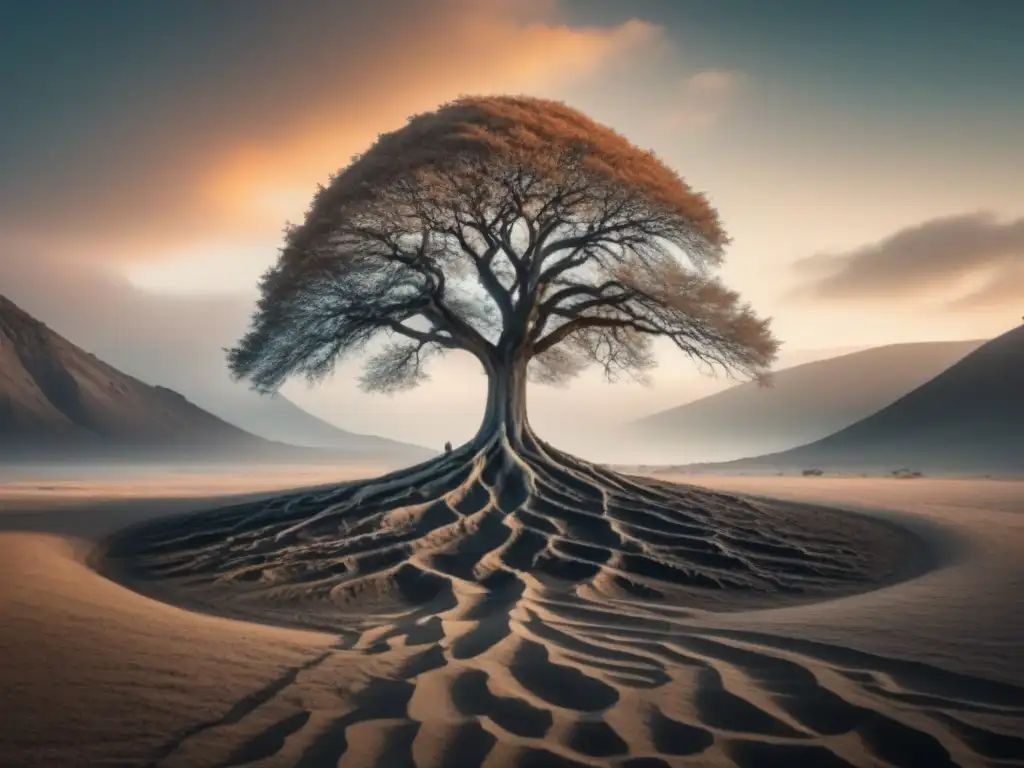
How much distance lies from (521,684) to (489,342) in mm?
9993

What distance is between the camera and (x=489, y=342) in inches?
562

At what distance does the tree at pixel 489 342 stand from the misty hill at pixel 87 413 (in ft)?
232

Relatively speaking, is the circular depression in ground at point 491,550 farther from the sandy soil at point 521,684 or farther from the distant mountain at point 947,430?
the distant mountain at point 947,430

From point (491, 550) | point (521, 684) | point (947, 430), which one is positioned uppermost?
point (947, 430)

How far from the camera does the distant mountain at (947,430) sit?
147ft

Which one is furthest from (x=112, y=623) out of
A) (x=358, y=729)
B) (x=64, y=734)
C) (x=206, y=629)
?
(x=358, y=729)

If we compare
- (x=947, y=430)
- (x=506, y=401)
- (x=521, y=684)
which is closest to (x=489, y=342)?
(x=506, y=401)

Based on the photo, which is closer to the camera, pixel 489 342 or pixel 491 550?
pixel 491 550

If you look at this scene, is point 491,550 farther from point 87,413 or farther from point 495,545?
point 87,413

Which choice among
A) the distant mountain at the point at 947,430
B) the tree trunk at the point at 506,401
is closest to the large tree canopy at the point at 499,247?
the tree trunk at the point at 506,401

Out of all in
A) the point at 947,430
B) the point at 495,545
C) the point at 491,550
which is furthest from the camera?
the point at 947,430

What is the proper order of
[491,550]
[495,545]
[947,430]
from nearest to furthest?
[491,550], [495,545], [947,430]

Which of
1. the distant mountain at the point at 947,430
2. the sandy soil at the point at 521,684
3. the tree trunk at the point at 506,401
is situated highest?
the distant mountain at the point at 947,430

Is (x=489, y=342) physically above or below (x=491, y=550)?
above
